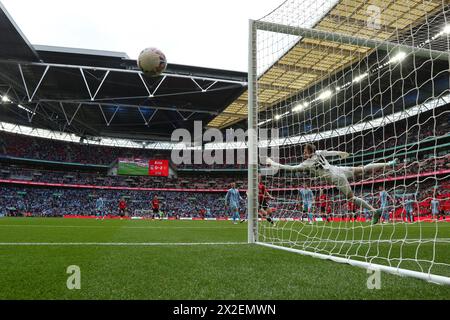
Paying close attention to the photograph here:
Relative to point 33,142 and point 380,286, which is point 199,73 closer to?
point 380,286

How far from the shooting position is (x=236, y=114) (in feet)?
→ 96.0

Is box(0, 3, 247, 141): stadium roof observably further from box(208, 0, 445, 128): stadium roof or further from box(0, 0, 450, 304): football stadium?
box(208, 0, 445, 128): stadium roof

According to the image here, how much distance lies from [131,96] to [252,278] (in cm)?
2475

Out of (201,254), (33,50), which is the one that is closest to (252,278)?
(201,254)

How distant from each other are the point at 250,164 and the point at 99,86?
18688 mm

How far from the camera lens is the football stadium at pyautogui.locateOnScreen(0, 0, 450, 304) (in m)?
2.89

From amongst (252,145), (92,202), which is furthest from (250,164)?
(92,202)

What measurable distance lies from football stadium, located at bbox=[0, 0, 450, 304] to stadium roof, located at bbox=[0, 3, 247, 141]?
15 centimetres

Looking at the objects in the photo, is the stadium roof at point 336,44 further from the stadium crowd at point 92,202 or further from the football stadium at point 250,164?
the stadium crowd at point 92,202

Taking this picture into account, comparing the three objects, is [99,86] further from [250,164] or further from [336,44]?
[250,164]

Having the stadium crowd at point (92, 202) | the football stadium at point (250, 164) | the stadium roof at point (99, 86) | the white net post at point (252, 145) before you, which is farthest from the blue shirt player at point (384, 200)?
the stadium crowd at point (92, 202)

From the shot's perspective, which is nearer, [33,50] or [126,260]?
[126,260]

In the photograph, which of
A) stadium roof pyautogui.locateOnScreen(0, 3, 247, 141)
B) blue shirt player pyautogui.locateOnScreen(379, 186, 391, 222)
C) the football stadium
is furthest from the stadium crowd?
blue shirt player pyautogui.locateOnScreen(379, 186, 391, 222)
